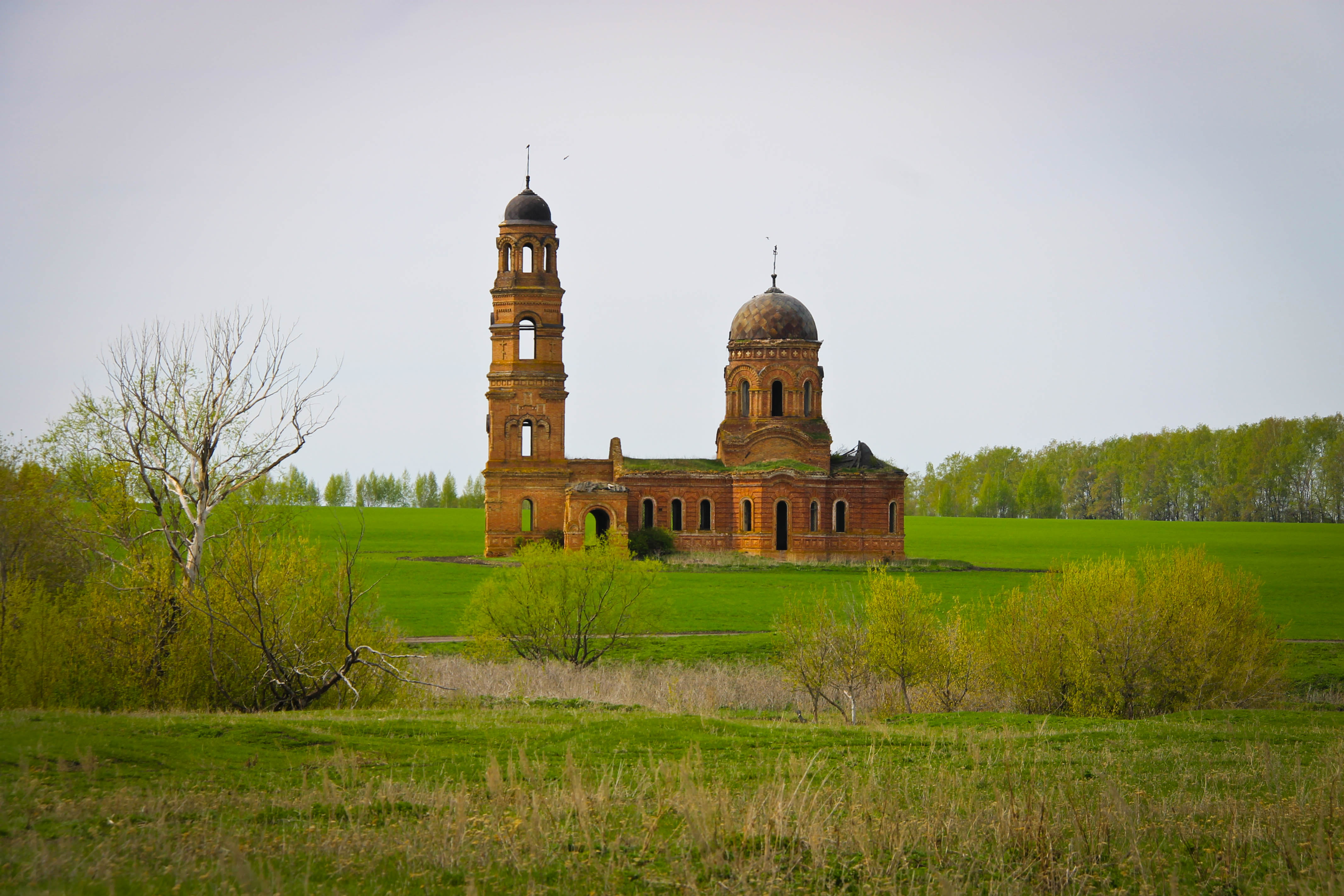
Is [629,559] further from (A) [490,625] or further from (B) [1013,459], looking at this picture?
(B) [1013,459]

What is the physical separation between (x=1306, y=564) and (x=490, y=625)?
153ft

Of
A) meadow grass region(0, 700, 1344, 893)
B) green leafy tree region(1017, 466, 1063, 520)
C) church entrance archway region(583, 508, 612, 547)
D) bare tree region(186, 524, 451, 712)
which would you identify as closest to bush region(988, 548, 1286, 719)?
meadow grass region(0, 700, 1344, 893)

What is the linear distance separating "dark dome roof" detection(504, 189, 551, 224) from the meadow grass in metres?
40.5

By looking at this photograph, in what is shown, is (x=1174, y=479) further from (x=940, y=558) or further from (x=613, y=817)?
(x=613, y=817)

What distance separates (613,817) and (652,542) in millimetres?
40292

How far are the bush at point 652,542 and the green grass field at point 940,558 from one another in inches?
140

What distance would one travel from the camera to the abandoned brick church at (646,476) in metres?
49.1

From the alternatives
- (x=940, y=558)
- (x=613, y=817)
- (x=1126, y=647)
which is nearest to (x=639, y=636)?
(x=1126, y=647)

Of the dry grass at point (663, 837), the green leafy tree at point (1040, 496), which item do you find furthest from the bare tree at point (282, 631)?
the green leafy tree at point (1040, 496)

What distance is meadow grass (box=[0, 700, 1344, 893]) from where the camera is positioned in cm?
673

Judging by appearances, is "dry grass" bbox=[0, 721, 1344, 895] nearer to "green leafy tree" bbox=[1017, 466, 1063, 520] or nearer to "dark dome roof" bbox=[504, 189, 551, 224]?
"dark dome roof" bbox=[504, 189, 551, 224]

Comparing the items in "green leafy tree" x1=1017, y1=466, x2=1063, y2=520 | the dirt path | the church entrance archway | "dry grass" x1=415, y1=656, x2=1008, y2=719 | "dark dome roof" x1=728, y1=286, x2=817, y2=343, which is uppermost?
"dark dome roof" x1=728, y1=286, x2=817, y2=343

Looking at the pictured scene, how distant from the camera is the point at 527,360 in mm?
50469

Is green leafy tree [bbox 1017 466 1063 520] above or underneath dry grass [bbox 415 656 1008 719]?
above
